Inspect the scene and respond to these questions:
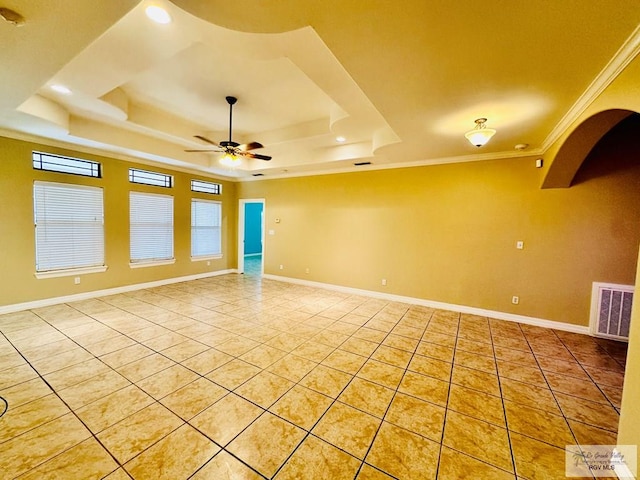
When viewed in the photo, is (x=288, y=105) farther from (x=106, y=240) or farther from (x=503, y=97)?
(x=106, y=240)

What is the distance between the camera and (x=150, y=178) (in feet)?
19.1

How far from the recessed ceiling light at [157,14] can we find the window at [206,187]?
516 centimetres

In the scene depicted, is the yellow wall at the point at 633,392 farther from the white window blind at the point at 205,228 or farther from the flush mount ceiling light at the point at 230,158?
the white window blind at the point at 205,228

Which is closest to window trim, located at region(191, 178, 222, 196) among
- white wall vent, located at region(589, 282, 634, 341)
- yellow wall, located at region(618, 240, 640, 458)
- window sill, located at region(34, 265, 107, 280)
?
window sill, located at region(34, 265, 107, 280)

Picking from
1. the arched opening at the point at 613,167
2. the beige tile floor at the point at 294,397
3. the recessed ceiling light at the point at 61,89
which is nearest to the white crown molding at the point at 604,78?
the arched opening at the point at 613,167

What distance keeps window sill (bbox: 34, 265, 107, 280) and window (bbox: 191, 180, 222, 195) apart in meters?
2.71

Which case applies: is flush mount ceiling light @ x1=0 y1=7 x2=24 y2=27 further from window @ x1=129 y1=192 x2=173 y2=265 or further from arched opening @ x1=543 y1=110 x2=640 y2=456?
arched opening @ x1=543 y1=110 x2=640 y2=456

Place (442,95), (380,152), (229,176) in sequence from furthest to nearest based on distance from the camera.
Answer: (229,176) < (380,152) < (442,95)

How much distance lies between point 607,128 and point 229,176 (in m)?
7.35

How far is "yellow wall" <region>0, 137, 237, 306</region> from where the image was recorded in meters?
4.02

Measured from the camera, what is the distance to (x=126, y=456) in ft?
5.49

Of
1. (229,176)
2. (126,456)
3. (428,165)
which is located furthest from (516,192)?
(229,176)

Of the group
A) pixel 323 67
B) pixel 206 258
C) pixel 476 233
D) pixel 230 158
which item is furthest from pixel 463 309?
pixel 206 258

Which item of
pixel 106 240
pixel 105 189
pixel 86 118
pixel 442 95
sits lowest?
pixel 106 240
